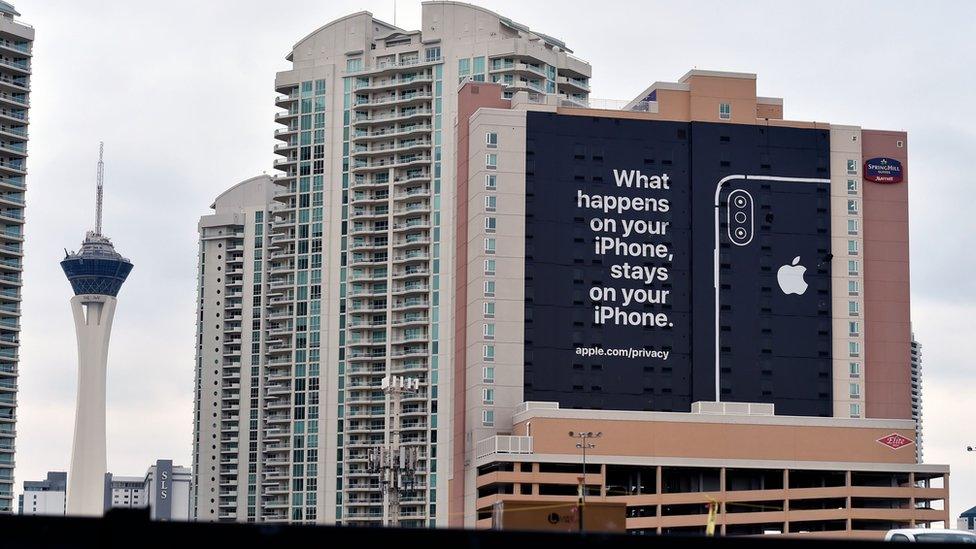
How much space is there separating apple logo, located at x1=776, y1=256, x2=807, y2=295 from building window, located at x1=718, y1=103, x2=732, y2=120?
1704 centimetres

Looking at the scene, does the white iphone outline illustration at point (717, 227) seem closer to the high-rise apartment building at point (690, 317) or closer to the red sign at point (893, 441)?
the high-rise apartment building at point (690, 317)

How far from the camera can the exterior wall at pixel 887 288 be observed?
18475cm

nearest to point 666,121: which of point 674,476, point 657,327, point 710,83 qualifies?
point 710,83

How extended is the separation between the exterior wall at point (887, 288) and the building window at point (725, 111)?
15808 millimetres

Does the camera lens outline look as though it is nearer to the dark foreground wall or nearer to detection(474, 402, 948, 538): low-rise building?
detection(474, 402, 948, 538): low-rise building

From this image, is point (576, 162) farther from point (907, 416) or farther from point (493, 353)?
point (907, 416)

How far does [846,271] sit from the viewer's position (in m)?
184

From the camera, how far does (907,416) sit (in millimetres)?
185250

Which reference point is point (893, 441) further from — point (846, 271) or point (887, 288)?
point (846, 271)

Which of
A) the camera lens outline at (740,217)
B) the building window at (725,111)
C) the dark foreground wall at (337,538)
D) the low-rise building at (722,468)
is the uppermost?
the building window at (725,111)

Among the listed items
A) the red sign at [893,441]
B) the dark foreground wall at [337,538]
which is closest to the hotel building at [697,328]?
the red sign at [893,441]

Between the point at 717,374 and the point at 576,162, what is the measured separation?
26911mm

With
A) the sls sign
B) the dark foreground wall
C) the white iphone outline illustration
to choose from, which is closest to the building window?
the white iphone outline illustration

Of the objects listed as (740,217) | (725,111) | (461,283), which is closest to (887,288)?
(740,217)
